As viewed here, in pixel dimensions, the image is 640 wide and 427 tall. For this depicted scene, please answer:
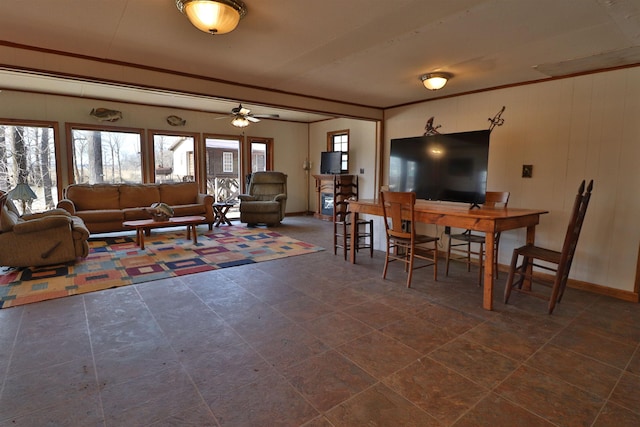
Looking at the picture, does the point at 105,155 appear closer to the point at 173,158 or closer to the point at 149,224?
the point at 173,158

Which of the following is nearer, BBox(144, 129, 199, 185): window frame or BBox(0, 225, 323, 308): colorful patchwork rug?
BBox(0, 225, 323, 308): colorful patchwork rug

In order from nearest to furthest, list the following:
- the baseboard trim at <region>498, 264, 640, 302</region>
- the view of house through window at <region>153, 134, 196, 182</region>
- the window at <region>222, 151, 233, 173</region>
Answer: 1. the baseboard trim at <region>498, 264, 640, 302</region>
2. the view of house through window at <region>153, 134, 196, 182</region>
3. the window at <region>222, 151, 233, 173</region>

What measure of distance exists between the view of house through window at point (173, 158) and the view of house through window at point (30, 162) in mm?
1749

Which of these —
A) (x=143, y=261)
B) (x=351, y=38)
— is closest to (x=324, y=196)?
(x=143, y=261)

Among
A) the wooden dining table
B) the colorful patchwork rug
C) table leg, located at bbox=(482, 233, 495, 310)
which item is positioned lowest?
the colorful patchwork rug

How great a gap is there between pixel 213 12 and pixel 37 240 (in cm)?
349

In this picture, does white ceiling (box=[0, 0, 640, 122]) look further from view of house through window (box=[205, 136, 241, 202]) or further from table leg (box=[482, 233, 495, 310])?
view of house through window (box=[205, 136, 241, 202])

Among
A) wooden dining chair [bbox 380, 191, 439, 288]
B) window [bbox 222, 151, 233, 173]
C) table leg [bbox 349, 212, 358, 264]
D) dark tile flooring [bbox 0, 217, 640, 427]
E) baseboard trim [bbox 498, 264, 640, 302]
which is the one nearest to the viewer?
dark tile flooring [bbox 0, 217, 640, 427]

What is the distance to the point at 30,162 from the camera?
5898 mm

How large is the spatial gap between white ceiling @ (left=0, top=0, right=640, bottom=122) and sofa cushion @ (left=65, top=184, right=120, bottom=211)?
10.8 ft

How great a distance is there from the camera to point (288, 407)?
1.69 m

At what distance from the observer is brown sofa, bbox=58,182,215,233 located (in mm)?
5555

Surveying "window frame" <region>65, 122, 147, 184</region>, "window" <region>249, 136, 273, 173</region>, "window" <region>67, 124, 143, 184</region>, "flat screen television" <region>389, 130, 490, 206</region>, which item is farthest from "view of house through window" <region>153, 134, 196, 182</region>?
"flat screen television" <region>389, 130, 490, 206</region>

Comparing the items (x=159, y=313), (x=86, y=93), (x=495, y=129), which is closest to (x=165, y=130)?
(x=86, y=93)
